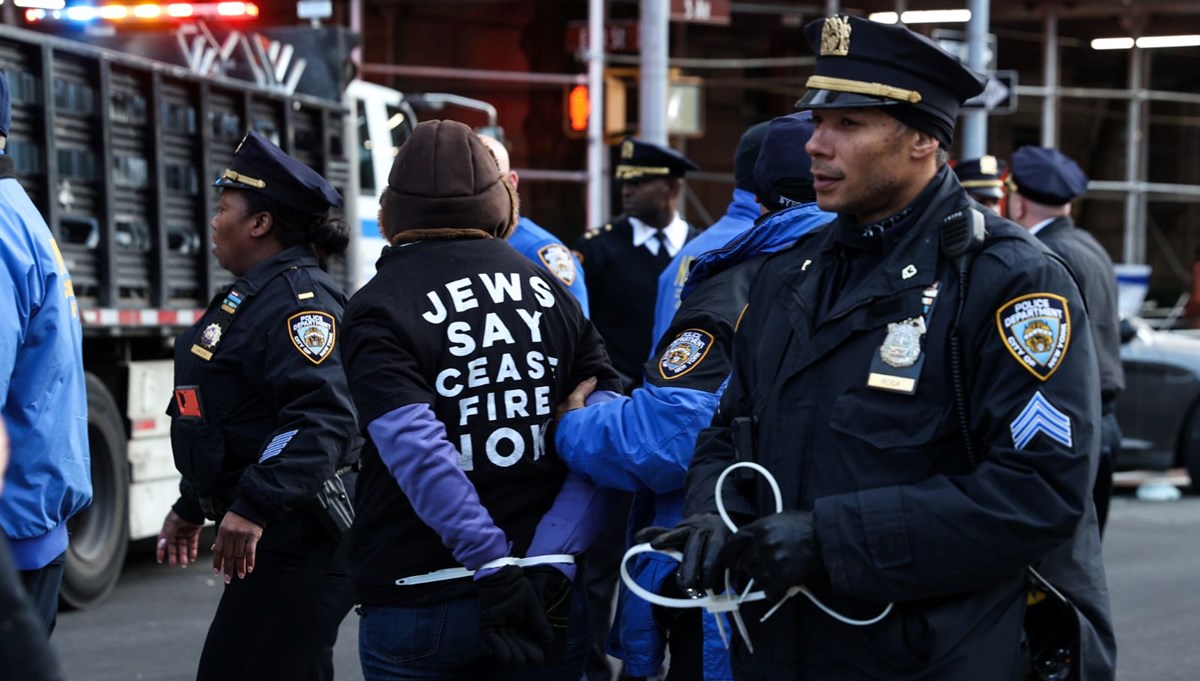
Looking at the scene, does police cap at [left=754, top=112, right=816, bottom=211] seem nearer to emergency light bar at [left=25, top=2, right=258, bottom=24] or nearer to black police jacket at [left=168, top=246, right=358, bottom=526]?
black police jacket at [left=168, top=246, right=358, bottom=526]

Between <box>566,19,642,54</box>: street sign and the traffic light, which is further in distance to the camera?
<box>566,19,642,54</box>: street sign

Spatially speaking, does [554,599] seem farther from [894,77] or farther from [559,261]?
[559,261]

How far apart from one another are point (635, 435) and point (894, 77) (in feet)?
3.46

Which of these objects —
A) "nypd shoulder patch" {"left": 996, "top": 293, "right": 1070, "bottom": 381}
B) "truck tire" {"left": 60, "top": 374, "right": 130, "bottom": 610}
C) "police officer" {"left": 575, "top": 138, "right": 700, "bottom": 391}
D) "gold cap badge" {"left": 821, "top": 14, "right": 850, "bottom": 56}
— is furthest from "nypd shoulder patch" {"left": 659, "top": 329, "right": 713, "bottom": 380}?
"truck tire" {"left": 60, "top": 374, "right": 130, "bottom": 610}

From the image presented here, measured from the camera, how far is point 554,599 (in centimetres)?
354

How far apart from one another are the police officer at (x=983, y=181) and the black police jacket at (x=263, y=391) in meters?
4.16

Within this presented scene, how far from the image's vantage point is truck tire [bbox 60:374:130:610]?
808cm

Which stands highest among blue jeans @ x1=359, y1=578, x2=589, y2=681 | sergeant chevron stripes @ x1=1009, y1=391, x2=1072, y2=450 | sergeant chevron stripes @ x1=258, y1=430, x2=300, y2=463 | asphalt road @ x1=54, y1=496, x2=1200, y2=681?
sergeant chevron stripes @ x1=1009, y1=391, x2=1072, y2=450

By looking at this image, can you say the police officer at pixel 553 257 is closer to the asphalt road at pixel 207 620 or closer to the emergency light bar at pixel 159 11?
the asphalt road at pixel 207 620

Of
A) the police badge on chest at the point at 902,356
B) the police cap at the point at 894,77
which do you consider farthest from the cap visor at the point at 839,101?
the police badge on chest at the point at 902,356

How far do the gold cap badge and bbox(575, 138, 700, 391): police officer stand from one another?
4.25 metres

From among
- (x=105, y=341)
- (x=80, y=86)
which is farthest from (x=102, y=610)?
(x=80, y=86)

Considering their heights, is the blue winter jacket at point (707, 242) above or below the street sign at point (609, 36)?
below

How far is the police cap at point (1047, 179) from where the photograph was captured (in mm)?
7145
